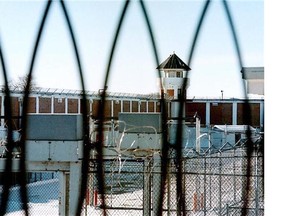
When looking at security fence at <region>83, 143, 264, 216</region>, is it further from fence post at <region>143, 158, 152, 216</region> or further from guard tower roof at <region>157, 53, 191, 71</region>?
guard tower roof at <region>157, 53, 191, 71</region>

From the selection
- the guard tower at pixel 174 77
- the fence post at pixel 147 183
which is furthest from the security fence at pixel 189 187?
the guard tower at pixel 174 77

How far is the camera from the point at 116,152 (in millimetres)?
1613


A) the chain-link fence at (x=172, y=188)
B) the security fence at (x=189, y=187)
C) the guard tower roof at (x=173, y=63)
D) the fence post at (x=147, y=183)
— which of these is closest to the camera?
the guard tower roof at (x=173, y=63)

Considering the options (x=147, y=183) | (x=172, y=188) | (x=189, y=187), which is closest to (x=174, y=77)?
(x=172, y=188)

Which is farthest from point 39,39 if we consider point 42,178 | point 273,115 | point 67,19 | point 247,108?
point 42,178

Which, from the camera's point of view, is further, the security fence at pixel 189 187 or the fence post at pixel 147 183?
the security fence at pixel 189 187

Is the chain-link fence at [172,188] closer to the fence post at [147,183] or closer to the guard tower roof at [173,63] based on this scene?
the fence post at [147,183]

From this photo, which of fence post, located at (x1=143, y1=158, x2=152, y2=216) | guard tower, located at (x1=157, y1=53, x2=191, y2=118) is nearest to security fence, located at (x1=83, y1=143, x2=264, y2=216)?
fence post, located at (x1=143, y1=158, x2=152, y2=216)

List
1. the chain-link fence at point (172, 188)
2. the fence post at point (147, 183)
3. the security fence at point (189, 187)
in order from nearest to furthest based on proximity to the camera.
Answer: the chain-link fence at point (172, 188) < the fence post at point (147, 183) < the security fence at point (189, 187)

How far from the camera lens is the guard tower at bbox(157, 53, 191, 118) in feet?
2.52

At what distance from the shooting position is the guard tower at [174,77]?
0.77 m

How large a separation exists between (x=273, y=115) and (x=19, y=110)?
53 centimetres

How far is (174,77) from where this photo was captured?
798 millimetres

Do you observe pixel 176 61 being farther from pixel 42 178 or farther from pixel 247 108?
pixel 42 178
